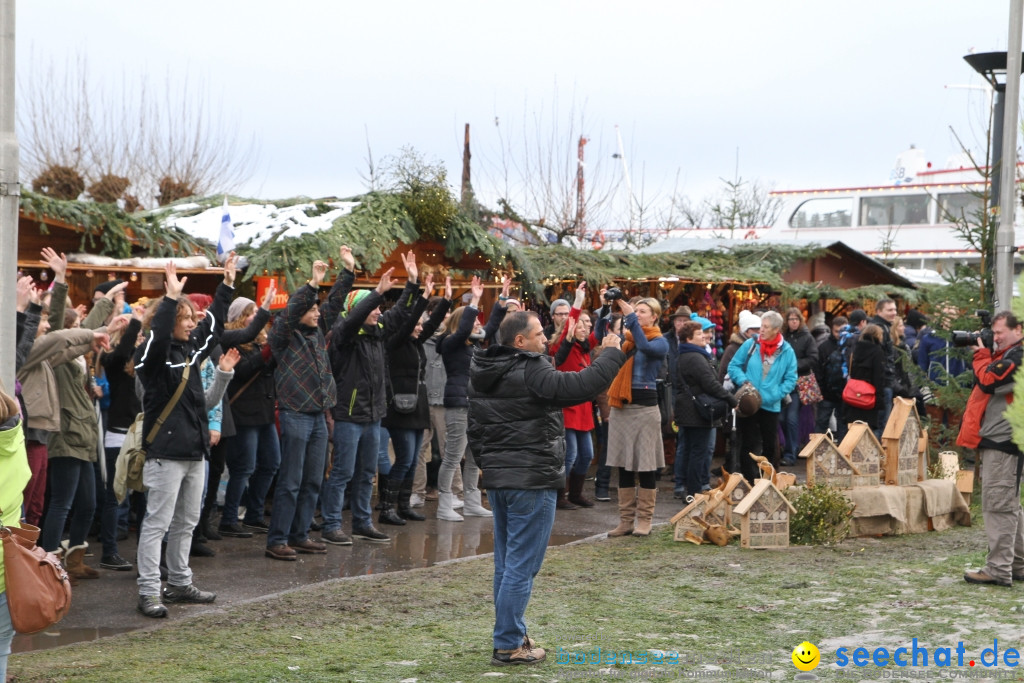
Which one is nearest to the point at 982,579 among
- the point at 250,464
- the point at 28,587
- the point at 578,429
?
the point at 578,429

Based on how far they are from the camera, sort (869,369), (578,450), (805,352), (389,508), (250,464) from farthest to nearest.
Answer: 1. (805,352)
2. (869,369)
3. (578,450)
4. (389,508)
5. (250,464)

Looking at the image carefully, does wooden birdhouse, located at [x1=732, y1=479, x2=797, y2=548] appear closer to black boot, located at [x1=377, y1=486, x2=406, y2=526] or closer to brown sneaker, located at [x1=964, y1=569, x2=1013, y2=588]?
brown sneaker, located at [x1=964, y1=569, x2=1013, y2=588]

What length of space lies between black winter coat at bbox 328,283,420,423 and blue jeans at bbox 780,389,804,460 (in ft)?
23.0

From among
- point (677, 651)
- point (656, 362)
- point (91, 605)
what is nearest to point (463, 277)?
point (656, 362)

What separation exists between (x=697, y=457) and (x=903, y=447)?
2215 mm

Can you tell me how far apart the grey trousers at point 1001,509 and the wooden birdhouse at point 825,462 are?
1.81 m

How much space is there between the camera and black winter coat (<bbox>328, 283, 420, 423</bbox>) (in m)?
8.91

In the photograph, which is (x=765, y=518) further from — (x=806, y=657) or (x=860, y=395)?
(x=860, y=395)

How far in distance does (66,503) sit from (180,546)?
963 mm

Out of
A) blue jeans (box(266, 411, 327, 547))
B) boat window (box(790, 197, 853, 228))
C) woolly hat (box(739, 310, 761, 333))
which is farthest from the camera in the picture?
boat window (box(790, 197, 853, 228))

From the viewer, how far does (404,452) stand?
32.9 ft

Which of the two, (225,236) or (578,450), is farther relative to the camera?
(578,450)

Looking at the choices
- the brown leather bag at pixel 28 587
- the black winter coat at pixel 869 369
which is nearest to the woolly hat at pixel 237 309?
the brown leather bag at pixel 28 587

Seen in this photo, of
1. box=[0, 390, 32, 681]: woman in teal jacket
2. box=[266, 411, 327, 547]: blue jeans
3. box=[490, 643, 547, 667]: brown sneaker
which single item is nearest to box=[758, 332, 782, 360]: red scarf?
box=[266, 411, 327, 547]: blue jeans
